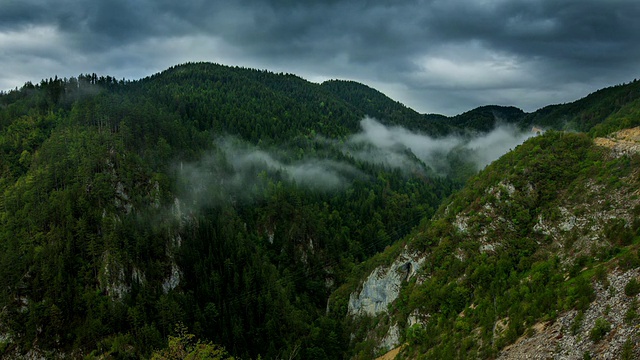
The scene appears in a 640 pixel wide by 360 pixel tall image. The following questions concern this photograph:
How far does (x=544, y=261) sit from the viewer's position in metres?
43.4

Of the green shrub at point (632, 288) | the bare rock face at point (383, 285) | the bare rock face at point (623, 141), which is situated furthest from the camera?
the bare rock face at point (383, 285)

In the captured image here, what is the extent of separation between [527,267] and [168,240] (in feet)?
318

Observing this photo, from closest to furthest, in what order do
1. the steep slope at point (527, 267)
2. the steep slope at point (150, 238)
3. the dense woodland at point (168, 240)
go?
the steep slope at point (527, 267) → the dense woodland at point (168, 240) → the steep slope at point (150, 238)

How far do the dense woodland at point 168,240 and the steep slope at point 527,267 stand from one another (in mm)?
757

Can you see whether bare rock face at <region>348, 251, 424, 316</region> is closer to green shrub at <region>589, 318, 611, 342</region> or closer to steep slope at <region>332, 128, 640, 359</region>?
steep slope at <region>332, 128, 640, 359</region>

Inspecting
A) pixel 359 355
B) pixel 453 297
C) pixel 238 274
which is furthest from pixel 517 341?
pixel 238 274

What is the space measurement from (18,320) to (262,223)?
80812 millimetres

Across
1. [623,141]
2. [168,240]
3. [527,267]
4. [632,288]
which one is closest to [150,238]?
[168,240]

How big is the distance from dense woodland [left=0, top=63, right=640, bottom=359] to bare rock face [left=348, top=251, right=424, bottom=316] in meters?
5.25

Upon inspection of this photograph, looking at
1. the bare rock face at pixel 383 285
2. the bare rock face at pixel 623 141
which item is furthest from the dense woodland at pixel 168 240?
the bare rock face at pixel 383 285

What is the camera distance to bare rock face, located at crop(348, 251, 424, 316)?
68750 mm

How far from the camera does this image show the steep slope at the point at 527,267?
1152 inches

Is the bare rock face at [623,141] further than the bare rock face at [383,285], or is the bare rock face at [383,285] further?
the bare rock face at [383,285]

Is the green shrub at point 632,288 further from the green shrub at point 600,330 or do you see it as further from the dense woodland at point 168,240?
the dense woodland at point 168,240
